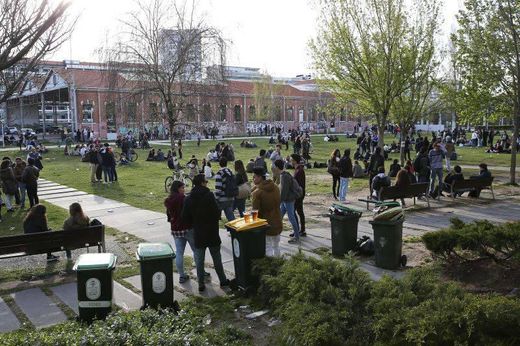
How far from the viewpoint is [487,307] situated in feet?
13.3

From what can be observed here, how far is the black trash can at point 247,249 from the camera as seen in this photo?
6.68 m

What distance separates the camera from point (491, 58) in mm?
17266

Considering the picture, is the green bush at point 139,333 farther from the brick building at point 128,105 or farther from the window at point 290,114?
the window at point 290,114

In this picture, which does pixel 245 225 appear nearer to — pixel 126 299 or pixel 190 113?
pixel 126 299

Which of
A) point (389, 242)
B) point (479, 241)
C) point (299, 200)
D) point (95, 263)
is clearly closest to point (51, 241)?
point (95, 263)

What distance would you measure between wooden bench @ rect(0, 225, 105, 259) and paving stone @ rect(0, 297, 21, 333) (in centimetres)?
137

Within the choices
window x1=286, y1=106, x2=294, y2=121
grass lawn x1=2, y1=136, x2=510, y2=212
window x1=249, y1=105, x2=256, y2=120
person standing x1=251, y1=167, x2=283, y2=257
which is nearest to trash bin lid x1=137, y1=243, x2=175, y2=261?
person standing x1=251, y1=167, x2=283, y2=257

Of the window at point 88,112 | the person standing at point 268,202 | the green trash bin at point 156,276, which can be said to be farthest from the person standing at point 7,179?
the window at point 88,112

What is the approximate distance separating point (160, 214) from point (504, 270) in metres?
8.78

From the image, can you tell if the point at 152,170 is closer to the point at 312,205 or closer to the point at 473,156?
the point at 312,205

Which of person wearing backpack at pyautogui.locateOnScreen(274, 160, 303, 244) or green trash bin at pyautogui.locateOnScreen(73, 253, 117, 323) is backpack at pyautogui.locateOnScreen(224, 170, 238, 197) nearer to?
person wearing backpack at pyautogui.locateOnScreen(274, 160, 303, 244)

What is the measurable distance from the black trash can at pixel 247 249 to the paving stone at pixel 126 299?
4.67 ft

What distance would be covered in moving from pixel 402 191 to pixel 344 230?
4849 mm

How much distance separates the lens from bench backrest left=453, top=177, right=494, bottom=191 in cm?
1462
